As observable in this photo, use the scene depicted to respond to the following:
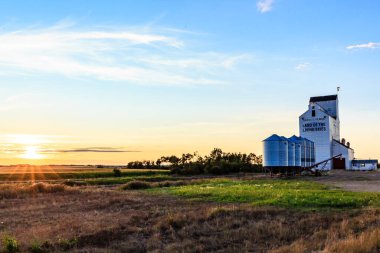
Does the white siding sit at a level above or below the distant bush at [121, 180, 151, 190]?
above

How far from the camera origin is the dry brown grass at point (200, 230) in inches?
557

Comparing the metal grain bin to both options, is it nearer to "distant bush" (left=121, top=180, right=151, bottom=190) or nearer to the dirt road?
the dirt road

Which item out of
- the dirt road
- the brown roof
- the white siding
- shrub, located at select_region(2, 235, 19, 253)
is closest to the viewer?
shrub, located at select_region(2, 235, 19, 253)

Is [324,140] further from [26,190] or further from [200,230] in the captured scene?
[200,230]

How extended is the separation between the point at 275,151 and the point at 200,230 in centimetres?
4151

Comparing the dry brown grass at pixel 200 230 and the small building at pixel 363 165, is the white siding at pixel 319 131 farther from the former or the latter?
the dry brown grass at pixel 200 230

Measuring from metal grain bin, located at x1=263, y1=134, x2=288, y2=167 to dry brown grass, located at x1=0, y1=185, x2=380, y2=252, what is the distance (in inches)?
1419

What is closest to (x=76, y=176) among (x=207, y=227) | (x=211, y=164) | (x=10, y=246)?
(x=211, y=164)

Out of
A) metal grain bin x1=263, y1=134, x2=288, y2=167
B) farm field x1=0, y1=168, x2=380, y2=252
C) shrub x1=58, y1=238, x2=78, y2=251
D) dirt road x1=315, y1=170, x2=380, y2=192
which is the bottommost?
shrub x1=58, y1=238, x2=78, y2=251

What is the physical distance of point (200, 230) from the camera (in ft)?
55.8

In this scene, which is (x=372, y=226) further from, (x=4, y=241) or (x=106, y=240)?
(x=4, y=241)

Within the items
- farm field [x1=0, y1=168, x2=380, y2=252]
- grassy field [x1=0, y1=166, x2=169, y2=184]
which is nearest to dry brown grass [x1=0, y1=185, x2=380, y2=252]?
farm field [x1=0, y1=168, x2=380, y2=252]

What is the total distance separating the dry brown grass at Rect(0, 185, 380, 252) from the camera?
1415 centimetres

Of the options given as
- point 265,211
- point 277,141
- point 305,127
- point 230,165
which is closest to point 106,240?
point 265,211
